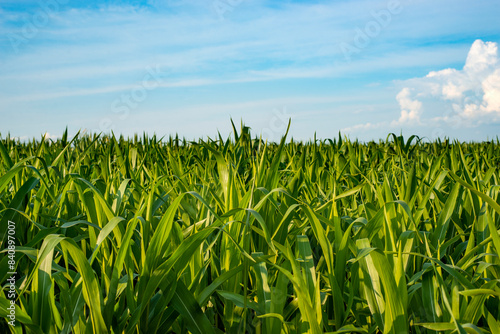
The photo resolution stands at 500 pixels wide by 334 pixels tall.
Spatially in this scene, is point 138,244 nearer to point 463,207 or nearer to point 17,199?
point 17,199

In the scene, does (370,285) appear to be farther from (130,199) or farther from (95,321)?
(130,199)

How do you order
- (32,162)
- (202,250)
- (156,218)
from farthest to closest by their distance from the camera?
(32,162) → (156,218) → (202,250)

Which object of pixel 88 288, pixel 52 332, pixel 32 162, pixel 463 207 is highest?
pixel 32 162

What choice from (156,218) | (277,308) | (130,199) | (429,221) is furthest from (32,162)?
(429,221)

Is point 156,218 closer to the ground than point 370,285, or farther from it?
farther from it

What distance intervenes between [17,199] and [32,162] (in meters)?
1.29

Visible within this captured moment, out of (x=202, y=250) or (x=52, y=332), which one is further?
(x=202, y=250)

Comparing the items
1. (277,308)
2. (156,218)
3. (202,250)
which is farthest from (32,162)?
(277,308)

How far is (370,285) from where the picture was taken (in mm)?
965

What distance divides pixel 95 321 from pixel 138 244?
0.38 metres

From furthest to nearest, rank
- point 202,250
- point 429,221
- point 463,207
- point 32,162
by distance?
point 32,162
point 463,207
point 429,221
point 202,250

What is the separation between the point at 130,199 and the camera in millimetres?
1678

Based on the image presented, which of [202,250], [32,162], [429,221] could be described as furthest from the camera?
[32,162]

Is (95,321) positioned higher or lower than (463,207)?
lower
